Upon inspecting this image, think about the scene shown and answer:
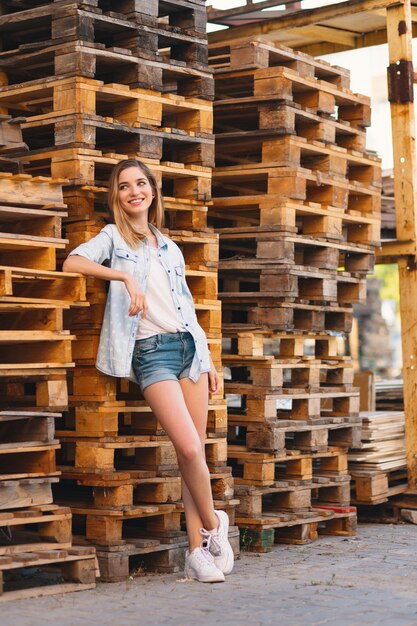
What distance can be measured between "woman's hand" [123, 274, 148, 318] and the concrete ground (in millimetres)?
1663

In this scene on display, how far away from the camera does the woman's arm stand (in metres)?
6.96

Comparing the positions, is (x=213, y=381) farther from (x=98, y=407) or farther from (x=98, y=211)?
(x=98, y=211)

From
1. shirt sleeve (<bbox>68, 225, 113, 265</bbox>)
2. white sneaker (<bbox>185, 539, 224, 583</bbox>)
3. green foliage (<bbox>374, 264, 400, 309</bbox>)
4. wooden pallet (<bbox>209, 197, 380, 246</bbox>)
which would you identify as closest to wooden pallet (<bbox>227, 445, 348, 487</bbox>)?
white sneaker (<bbox>185, 539, 224, 583</bbox>)

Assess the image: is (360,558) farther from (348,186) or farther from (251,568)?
(348,186)

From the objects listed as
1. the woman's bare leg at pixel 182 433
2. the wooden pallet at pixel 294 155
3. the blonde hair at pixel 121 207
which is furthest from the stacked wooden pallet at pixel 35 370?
the wooden pallet at pixel 294 155

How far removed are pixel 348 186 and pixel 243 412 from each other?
2074 mm

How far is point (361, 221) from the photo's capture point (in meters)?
10.1

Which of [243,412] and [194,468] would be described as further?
[243,412]

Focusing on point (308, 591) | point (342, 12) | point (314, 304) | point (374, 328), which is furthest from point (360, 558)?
point (374, 328)

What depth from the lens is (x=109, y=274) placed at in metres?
7.04

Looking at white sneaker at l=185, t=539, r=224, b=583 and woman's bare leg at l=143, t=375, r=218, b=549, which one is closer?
woman's bare leg at l=143, t=375, r=218, b=549

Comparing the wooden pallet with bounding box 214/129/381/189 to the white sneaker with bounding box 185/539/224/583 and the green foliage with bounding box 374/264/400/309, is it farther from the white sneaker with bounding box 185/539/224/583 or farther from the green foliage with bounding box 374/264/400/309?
the green foliage with bounding box 374/264/400/309

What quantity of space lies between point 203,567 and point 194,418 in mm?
913

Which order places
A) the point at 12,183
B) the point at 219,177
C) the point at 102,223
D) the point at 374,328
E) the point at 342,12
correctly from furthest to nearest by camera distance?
the point at 374,328 < the point at 342,12 < the point at 219,177 < the point at 102,223 < the point at 12,183
